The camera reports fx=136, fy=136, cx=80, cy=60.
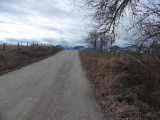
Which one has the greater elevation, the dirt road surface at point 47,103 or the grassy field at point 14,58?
the grassy field at point 14,58

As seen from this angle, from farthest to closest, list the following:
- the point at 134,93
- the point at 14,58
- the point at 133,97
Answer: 1. the point at 14,58
2. the point at 134,93
3. the point at 133,97

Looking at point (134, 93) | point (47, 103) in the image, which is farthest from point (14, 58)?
point (134, 93)

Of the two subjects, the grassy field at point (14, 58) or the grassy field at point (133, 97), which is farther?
the grassy field at point (14, 58)

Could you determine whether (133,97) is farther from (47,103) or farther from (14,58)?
(14,58)

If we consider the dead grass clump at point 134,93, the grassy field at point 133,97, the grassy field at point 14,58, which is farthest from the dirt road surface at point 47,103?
the grassy field at point 14,58

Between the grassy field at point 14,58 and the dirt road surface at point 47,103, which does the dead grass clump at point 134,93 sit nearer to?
the dirt road surface at point 47,103

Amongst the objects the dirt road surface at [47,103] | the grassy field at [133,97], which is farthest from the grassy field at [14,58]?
the grassy field at [133,97]

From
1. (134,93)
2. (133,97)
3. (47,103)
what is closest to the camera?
(47,103)

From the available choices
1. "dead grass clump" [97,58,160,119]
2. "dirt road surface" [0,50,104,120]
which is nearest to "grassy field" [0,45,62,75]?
"dirt road surface" [0,50,104,120]

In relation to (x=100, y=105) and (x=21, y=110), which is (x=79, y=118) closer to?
(x=100, y=105)

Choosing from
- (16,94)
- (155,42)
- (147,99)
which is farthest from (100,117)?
(16,94)

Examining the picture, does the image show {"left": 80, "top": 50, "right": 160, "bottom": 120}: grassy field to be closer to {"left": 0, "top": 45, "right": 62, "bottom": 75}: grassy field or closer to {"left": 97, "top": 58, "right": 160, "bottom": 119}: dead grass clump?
{"left": 97, "top": 58, "right": 160, "bottom": 119}: dead grass clump

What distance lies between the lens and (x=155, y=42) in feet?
13.7

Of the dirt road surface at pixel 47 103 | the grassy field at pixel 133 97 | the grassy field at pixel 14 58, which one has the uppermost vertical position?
the grassy field at pixel 14 58
